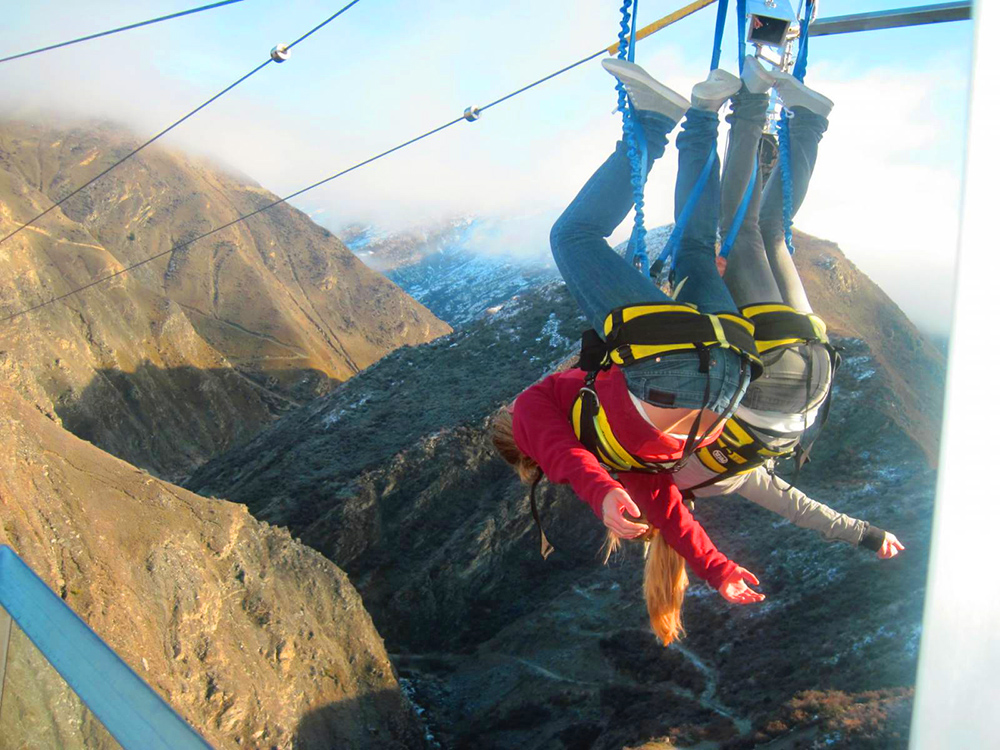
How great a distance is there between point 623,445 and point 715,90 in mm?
1629

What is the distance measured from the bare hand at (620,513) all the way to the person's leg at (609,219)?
2.39ft

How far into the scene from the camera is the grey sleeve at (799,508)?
11.8 ft

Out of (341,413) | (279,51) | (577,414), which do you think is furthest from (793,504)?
(341,413)

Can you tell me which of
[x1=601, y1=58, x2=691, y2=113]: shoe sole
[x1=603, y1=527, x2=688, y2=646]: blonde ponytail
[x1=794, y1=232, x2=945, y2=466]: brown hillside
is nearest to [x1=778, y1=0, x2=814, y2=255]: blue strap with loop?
[x1=601, y1=58, x2=691, y2=113]: shoe sole

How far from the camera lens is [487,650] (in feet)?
115

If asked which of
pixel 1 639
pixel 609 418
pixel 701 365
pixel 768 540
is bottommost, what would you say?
pixel 768 540

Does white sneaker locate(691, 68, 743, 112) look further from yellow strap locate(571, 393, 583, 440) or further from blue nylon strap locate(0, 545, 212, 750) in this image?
blue nylon strap locate(0, 545, 212, 750)

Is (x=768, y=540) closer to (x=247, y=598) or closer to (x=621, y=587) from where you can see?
(x=621, y=587)

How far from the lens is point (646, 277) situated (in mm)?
3062

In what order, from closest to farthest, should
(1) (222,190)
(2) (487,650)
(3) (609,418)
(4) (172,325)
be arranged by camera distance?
(3) (609,418) < (2) (487,650) < (4) (172,325) < (1) (222,190)

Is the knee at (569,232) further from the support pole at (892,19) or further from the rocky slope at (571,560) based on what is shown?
the rocky slope at (571,560)

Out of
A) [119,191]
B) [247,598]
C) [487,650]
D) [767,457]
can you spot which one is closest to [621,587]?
[487,650]

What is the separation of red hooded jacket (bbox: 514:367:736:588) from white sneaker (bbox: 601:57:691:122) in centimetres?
114

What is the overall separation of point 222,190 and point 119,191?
2216cm
